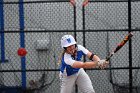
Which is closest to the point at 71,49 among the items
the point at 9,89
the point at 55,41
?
the point at 55,41

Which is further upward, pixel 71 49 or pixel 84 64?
pixel 71 49

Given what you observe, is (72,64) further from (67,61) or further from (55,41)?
(55,41)

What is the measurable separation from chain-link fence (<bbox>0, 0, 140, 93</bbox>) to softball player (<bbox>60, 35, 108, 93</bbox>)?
1054 millimetres

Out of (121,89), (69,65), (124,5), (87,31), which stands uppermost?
(124,5)

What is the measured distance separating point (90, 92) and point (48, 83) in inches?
56.7

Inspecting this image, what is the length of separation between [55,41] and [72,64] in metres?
1.84

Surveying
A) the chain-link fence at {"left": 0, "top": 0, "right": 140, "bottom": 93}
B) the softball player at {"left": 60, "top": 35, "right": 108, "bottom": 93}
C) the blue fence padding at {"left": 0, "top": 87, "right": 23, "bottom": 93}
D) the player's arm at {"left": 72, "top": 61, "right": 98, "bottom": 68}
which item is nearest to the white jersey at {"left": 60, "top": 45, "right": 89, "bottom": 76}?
the softball player at {"left": 60, "top": 35, "right": 108, "bottom": 93}

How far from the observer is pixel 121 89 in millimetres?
8609

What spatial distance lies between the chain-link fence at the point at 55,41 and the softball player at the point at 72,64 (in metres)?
1.05

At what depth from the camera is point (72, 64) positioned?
270 inches

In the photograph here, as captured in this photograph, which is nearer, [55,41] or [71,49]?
[71,49]

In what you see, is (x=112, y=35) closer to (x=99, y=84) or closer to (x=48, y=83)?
(x=99, y=84)

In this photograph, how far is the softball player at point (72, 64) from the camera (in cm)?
698

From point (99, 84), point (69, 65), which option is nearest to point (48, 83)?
point (99, 84)
